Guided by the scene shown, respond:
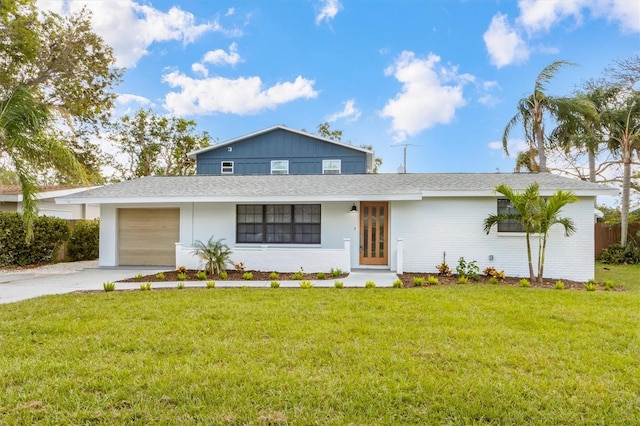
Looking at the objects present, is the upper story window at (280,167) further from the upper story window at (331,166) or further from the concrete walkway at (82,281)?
the concrete walkway at (82,281)

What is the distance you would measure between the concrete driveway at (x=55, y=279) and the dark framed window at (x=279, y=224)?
3288 mm

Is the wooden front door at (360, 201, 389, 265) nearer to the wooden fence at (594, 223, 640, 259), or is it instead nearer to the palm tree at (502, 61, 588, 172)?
the palm tree at (502, 61, 588, 172)

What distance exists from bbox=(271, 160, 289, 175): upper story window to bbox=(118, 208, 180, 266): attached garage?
26.2ft

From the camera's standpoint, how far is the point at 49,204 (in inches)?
705

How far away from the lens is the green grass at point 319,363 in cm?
300

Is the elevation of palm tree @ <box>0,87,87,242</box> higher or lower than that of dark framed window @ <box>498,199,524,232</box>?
higher

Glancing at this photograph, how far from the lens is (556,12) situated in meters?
12.0

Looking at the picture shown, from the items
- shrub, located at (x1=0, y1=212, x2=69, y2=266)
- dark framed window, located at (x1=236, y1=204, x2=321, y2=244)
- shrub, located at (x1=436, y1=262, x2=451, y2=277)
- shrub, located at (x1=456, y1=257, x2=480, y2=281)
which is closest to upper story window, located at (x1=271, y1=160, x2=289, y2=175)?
dark framed window, located at (x1=236, y1=204, x2=321, y2=244)

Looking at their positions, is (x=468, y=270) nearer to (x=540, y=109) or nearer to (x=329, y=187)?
(x=329, y=187)

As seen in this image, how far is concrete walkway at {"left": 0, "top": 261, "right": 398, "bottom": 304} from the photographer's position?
27.0ft

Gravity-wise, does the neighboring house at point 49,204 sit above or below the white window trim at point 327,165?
below

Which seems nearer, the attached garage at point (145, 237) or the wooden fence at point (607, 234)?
the attached garage at point (145, 237)

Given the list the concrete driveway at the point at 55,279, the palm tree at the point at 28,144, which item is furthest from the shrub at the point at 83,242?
the palm tree at the point at 28,144

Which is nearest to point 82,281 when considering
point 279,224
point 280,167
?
point 279,224
